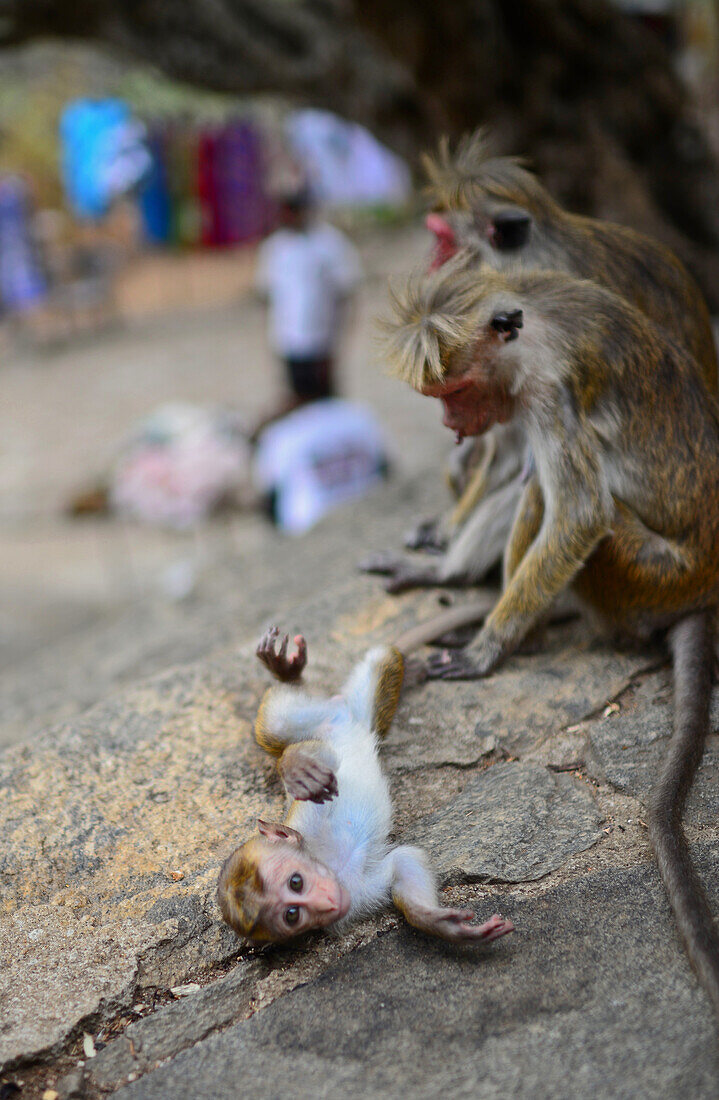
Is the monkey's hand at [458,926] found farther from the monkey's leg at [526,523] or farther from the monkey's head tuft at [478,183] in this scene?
the monkey's head tuft at [478,183]

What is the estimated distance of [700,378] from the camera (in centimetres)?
287

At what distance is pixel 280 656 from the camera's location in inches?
101

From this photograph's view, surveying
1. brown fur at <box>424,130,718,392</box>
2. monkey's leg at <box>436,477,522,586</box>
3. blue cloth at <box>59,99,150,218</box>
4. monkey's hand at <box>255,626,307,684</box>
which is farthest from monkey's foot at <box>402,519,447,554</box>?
blue cloth at <box>59,99,150,218</box>

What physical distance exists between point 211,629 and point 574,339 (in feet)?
6.44

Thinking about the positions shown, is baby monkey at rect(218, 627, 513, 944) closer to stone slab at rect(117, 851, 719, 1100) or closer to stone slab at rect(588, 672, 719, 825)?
stone slab at rect(117, 851, 719, 1100)

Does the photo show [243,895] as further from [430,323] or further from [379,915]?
[430,323]

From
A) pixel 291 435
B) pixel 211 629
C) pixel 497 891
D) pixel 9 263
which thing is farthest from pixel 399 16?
pixel 9 263

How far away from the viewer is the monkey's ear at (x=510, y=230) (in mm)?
3037

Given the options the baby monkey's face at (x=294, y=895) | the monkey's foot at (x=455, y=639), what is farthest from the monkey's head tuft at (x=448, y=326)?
the baby monkey's face at (x=294, y=895)

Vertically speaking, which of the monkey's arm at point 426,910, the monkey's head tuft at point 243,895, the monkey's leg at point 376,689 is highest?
the monkey's head tuft at point 243,895

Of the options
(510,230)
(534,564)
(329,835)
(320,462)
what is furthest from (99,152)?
(329,835)

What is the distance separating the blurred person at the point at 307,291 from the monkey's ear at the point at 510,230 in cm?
410

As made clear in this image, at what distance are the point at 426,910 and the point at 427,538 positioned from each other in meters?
1.86

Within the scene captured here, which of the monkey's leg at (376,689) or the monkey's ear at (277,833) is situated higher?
the monkey's ear at (277,833)
